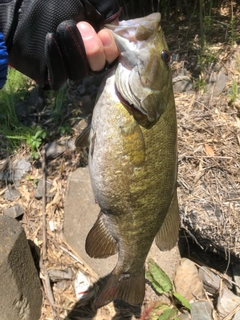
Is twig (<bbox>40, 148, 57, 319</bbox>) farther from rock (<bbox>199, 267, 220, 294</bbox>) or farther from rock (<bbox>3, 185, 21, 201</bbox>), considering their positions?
rock (<bbox>199, 267, 220, 294</bbox>)

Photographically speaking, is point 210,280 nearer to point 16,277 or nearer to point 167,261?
point 167,261

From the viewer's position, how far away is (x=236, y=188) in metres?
3.17

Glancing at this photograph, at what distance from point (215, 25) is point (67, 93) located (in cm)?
206

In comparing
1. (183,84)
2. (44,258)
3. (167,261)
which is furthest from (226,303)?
(183,84)

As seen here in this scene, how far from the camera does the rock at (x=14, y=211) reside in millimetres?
3588

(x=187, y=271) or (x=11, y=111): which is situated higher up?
(x=11, y=111)

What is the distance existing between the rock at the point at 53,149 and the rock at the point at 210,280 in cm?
182

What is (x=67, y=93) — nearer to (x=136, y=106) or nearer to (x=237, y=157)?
(x=237, y=157)

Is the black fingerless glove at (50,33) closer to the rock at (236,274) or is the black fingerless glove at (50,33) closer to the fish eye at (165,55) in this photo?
the fish eye at (165,55)

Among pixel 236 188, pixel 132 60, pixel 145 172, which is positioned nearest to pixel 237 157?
pixel 236 188

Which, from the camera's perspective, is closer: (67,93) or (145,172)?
(145,172)

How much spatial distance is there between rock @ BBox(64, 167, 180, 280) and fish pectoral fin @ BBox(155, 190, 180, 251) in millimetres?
1253

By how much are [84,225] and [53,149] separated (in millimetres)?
906

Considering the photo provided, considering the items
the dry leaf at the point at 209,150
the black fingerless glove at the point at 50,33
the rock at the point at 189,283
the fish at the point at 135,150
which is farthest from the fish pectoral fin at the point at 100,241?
the dry leaf at the point at 209,150
